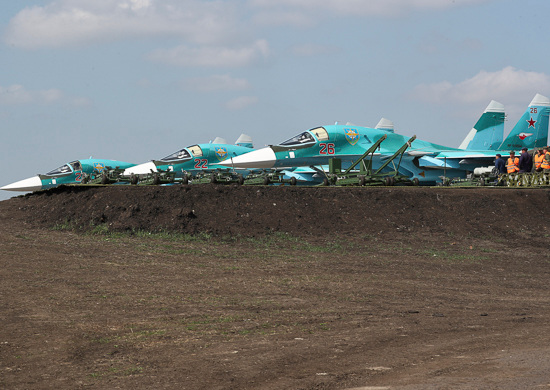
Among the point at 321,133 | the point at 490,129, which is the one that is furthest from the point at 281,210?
the point at 490,129

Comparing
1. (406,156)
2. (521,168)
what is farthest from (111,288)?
(406,156)

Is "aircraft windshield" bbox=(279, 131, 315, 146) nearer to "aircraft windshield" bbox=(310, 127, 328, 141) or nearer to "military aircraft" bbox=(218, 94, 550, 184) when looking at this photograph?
"military aircraft" bbox=(218, 94, 550, 184)

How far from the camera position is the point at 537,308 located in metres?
8.54

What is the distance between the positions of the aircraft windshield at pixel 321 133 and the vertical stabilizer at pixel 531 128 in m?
16.3

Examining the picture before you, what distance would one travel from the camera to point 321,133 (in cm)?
2711

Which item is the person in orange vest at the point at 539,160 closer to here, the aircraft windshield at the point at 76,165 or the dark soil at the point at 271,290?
the dark soil at the point at 271,290

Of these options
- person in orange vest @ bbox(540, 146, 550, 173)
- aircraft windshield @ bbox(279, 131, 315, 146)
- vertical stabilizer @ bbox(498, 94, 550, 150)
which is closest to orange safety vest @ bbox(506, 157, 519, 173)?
person in orange vest @ bbox(540, 146, 550, 173)

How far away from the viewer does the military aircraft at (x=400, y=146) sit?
87.8 feet

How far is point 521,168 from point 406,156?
7.23 meters

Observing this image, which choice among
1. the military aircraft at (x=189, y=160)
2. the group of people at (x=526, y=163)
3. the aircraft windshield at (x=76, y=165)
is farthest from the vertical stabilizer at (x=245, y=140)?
the group of people at (x=526, y=163)

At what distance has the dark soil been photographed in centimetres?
532

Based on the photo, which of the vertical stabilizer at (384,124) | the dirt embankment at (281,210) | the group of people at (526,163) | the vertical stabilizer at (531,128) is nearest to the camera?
the dirt embankment at (281,210)

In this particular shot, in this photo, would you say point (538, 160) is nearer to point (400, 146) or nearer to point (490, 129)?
point (400, 146)

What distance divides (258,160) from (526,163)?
12.5m
